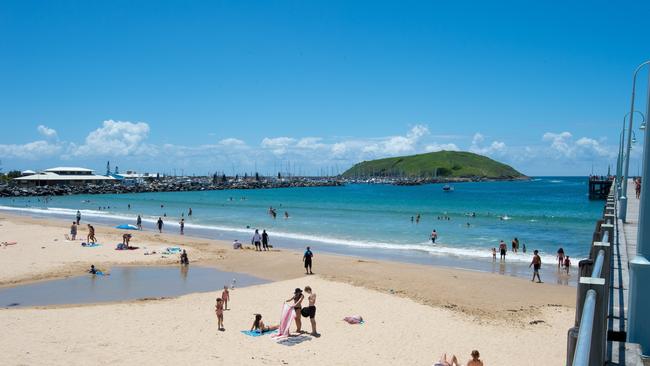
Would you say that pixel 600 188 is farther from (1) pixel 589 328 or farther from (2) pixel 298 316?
(1) pixel 589 328

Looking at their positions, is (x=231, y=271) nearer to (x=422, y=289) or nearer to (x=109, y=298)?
(x=109, y=298)

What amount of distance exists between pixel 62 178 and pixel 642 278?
12804cm

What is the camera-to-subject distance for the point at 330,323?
48.3 feet

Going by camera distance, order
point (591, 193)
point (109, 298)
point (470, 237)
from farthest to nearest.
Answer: point (591, 193) → point (470, 237) → point (109, 298)

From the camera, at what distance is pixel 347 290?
19.2 meters

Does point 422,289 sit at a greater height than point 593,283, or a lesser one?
lesser

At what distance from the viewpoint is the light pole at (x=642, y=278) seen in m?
3.71

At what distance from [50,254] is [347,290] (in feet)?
55.1

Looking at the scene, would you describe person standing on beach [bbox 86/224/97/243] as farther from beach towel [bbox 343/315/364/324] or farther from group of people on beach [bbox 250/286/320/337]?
beach towel [bbox 343/315/364/324]

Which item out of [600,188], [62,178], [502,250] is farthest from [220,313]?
[62,178]

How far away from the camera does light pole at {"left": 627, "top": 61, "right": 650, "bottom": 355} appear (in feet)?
12.2

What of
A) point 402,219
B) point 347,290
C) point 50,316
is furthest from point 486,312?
point 402,219

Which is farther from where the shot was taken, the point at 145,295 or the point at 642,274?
the point at 145,295

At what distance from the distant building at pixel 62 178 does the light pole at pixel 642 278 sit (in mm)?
124723
